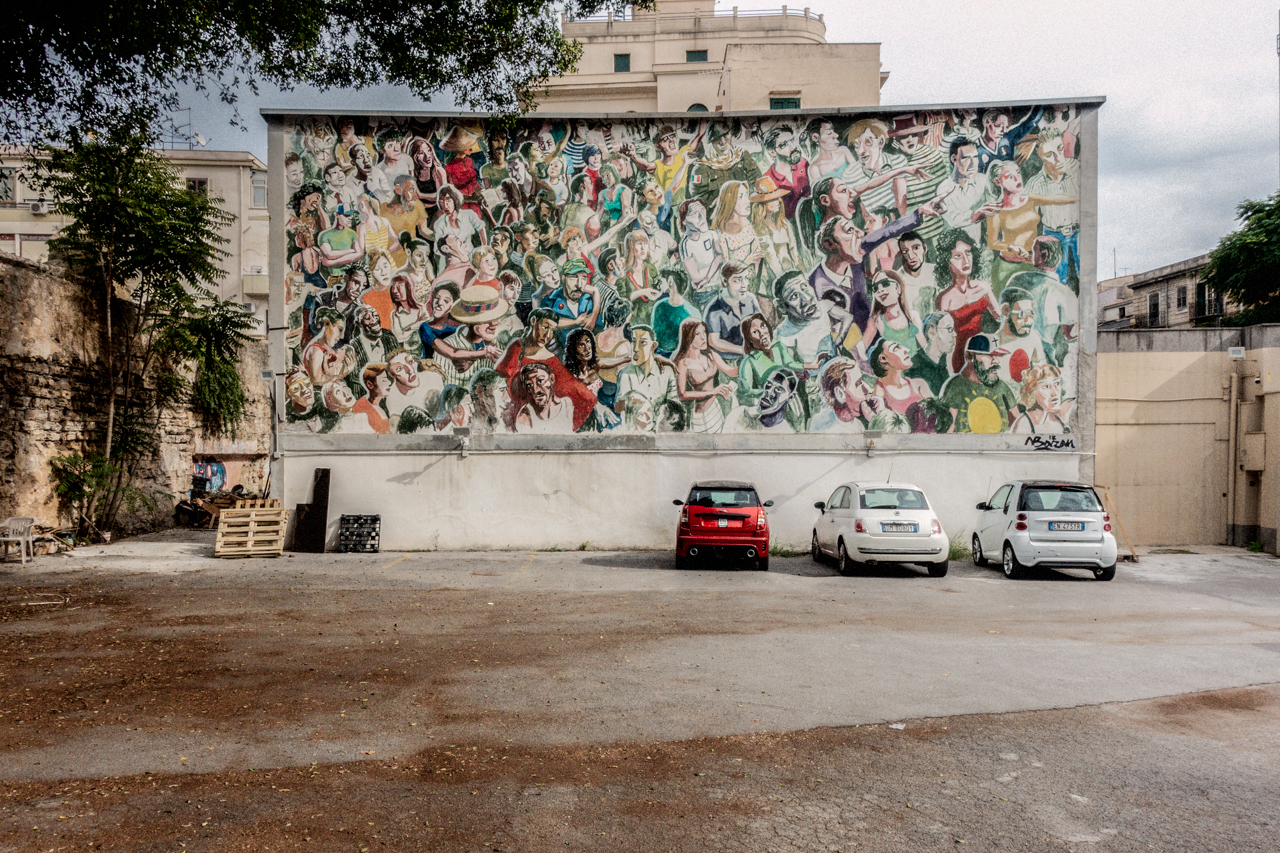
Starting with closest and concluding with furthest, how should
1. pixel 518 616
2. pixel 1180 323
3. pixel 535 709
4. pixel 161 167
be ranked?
pixel 535 709
pixel 518 616
pixel 161 167
pixel 1180 323

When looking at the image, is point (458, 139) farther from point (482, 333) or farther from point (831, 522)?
point (831, 522)

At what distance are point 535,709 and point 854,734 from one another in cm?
233

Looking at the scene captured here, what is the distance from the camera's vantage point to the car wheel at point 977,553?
17439 millimetres

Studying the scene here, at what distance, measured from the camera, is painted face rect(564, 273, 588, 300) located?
19594 mm

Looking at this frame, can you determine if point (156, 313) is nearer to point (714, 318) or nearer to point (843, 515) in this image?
Answer: point (714, 318)

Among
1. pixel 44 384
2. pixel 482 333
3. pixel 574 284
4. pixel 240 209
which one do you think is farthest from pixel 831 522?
pixel 240 209

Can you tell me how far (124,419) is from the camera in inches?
820

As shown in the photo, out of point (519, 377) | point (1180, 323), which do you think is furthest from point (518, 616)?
point (1180, 323)

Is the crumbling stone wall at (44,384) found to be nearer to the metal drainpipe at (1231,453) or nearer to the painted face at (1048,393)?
the painted face at (1048,393)

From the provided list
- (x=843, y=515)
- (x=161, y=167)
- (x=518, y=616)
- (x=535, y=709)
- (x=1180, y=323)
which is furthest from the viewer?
(x=1180, y=323)

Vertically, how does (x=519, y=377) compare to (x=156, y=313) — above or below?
below

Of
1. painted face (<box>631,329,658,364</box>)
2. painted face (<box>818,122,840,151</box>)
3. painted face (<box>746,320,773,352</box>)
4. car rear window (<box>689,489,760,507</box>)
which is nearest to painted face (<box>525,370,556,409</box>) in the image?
painted face (<box>631,329,658,364</box>)

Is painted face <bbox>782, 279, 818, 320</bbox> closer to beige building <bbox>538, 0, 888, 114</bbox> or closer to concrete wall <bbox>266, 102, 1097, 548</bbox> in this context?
concrete wall <bbox>266, 102, 1097, 548</bbox>

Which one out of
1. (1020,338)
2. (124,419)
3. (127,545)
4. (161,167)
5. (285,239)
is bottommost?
(127,545)
